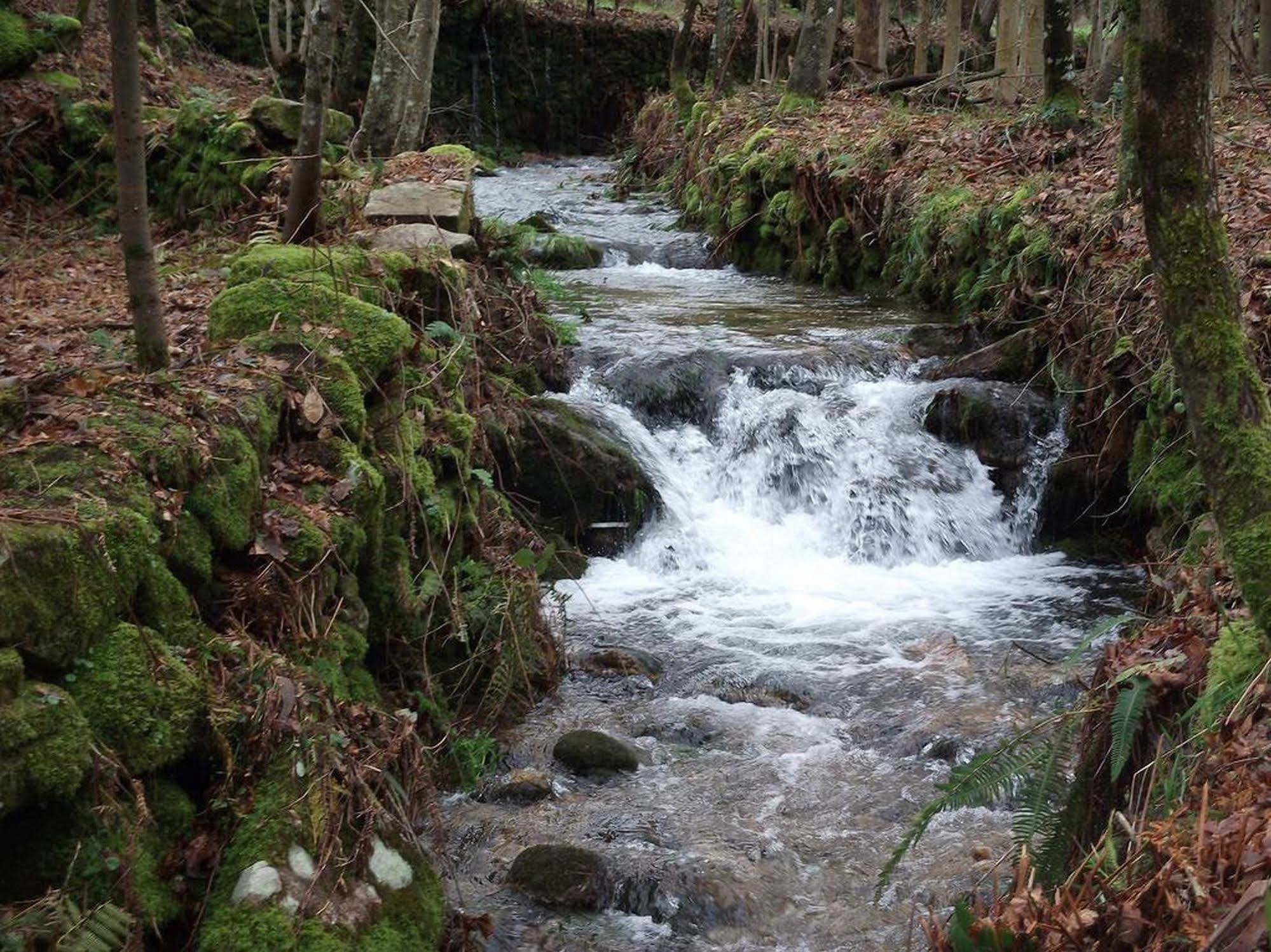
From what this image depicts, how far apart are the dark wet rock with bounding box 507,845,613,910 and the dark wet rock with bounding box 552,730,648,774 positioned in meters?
0.82

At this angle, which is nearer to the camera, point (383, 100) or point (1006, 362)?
point (1006, 362)

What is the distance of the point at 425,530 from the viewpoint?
227 inches

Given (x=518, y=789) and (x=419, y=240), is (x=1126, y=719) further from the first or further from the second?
(x=419, y=240)

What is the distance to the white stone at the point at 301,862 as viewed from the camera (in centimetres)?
351

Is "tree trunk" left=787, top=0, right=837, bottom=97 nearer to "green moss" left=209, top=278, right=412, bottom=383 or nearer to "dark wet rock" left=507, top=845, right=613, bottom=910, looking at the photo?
"green moss" left=209, top=278, right=412, bottom=383

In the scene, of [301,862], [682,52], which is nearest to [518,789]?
[301,862]

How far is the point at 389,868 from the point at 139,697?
0.95m

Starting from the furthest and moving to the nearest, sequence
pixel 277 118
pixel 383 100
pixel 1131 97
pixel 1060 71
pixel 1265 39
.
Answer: pixel 1265 39, pixel 1060 71, pixel 383 100, pixel 277 118, pixel 1131 97

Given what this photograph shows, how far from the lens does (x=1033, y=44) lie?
64.2ft

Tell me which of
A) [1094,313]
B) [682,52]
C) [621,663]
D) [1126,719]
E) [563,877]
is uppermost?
[682,52]

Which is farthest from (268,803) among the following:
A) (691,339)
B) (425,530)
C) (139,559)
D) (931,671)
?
(691,339)

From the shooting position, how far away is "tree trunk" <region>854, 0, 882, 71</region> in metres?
21.9

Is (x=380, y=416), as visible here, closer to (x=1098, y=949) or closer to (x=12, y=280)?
(x=12, y=280)

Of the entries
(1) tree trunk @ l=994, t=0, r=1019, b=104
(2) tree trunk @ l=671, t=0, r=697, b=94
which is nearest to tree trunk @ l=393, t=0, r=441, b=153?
(1) tree trunk @ l=994, t=0, r=1019, b=104
